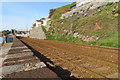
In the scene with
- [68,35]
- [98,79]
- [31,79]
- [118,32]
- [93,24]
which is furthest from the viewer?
[68,35]

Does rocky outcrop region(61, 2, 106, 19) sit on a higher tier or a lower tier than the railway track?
higher

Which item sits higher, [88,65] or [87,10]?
[87,10]

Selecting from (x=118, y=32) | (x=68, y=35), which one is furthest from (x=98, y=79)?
(x=68, y=35)

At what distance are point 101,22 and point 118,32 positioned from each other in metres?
4.37

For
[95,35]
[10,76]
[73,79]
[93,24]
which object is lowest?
[73,79]

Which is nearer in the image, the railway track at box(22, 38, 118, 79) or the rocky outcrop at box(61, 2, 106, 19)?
the railway track at box(22, 38, 118, 79)

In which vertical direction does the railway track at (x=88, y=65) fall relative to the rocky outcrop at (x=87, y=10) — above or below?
below

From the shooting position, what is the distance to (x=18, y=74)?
6.46 feet

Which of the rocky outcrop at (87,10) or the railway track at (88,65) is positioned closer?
the railway track at (88,65)

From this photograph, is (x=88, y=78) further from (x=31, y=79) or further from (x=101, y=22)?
(x=101, y=22)

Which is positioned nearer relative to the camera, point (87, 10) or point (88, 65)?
point (88, 65)

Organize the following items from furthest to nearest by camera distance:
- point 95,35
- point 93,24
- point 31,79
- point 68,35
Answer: point 68,35
point 93,24
point 95,35
point 31,79

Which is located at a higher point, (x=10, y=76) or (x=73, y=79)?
(x=10, y=76)

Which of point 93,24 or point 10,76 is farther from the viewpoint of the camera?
point 93,24
